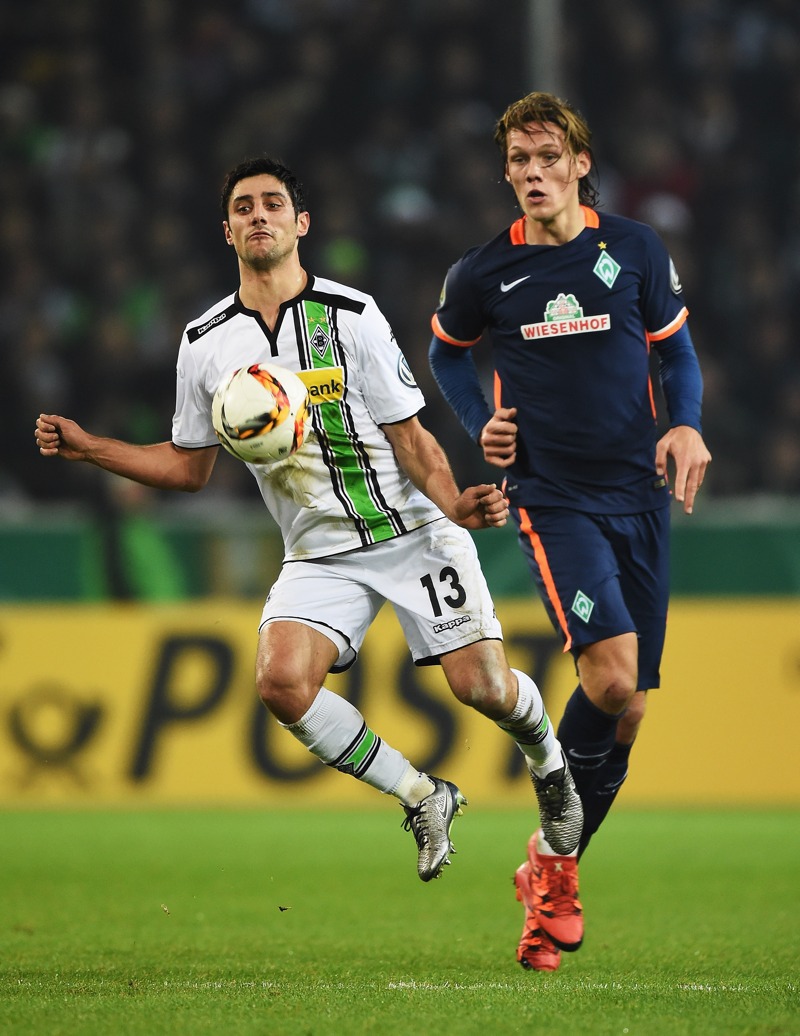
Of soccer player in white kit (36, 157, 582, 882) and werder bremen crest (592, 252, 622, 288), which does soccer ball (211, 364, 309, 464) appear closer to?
soccer player in white kit (36, 157, 582, 882)

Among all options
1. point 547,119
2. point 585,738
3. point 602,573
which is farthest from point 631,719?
point 547,119

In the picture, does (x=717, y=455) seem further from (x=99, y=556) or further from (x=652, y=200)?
(x=99, y=556)

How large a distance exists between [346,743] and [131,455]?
1130 millimetres

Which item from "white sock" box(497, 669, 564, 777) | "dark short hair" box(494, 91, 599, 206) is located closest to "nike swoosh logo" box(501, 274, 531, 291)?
"dark short hair" box(494, 91, 599, 206)

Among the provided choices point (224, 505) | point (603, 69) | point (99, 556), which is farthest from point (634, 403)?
point (603, 69)

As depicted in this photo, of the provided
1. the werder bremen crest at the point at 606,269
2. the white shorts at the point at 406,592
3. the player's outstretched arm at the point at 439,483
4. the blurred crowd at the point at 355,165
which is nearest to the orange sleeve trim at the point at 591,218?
the werder bremen crest at the point at 606,269

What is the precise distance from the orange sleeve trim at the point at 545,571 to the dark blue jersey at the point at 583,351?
6cm

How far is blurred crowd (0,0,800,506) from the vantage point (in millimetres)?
12117

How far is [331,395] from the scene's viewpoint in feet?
16.4

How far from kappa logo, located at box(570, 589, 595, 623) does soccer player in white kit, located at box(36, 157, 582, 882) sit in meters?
0.26

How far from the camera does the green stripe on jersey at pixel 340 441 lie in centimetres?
500

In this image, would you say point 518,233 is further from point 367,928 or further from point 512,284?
point 367,928

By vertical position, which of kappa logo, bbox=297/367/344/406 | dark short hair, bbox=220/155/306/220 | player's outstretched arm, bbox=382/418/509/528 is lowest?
player's outstretched arm, bbox=382/418/509/528

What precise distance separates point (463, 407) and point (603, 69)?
8.82 m
